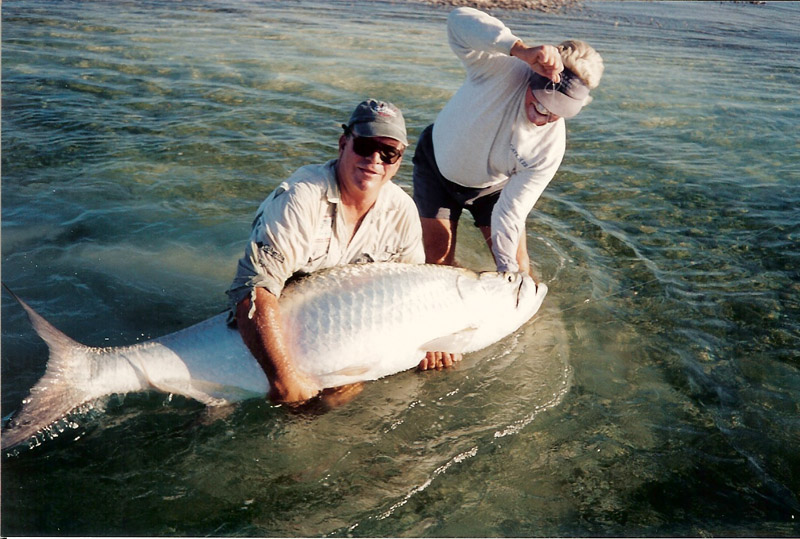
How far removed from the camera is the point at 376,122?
3.54 metres

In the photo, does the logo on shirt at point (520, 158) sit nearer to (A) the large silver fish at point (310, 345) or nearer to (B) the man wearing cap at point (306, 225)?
(A) the large silver fish at point (310, 345)

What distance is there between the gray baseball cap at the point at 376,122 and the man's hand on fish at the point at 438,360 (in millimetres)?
1390

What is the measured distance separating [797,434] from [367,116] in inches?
120

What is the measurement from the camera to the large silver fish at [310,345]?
3.33 metres

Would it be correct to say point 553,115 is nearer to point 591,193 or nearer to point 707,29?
point 591,193

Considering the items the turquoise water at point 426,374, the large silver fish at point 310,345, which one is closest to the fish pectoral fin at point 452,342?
the large silver fish at point 310,345

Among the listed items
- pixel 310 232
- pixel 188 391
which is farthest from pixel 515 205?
pixel 188 391

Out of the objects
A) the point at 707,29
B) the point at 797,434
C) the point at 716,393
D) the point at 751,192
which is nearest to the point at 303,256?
the point at 716,393

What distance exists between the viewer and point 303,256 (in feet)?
12.6

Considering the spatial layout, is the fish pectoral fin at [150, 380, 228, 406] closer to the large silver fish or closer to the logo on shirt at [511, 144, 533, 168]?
the large silver fish

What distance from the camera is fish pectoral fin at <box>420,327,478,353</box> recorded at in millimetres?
4074

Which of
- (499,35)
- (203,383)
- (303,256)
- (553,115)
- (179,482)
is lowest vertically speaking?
(179,482)

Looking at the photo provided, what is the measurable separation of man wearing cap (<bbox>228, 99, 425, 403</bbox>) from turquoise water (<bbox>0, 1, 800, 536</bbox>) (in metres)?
0.55

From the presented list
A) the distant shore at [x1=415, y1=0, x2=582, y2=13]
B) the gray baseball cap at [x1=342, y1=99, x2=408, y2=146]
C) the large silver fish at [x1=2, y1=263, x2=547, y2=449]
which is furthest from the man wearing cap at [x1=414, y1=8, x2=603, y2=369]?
the distant shore at [x1=415, y1=0, x2=582, y2=13]
